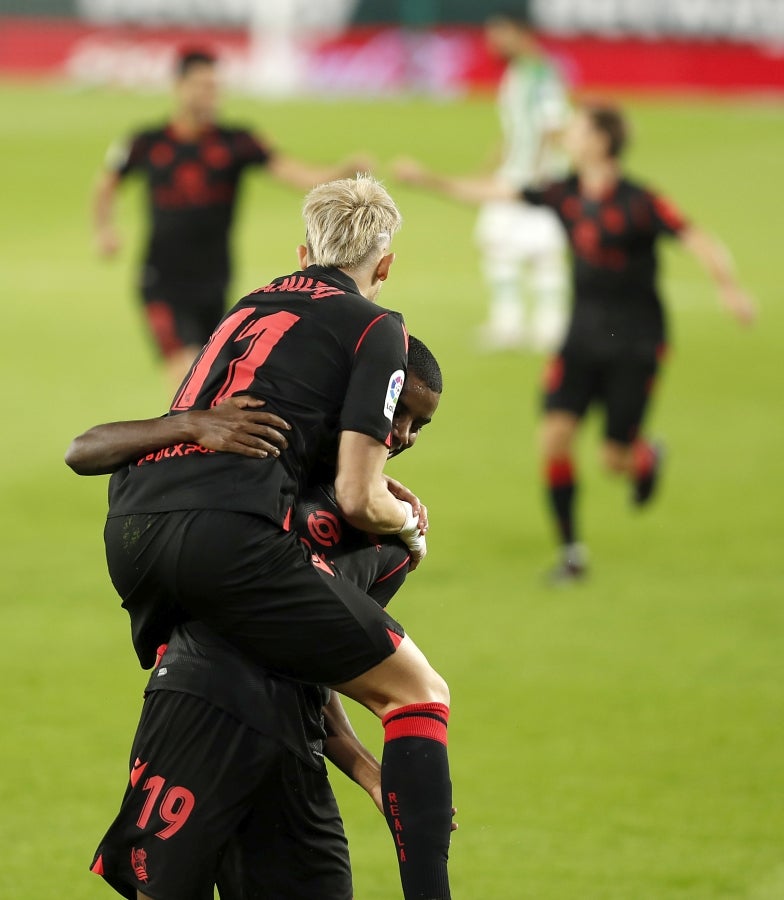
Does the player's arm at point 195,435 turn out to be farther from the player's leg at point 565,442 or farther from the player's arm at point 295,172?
the player's arm at point 295,172

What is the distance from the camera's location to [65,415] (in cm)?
1296

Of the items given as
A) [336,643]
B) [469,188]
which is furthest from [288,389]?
[469,188]

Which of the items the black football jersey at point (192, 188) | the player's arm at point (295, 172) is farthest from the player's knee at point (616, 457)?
the black football jersey at point (192, 188)

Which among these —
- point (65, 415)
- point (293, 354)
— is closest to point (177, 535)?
point (293, 354)

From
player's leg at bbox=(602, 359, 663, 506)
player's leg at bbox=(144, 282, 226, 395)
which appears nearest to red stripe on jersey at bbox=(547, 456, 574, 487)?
player's leg at bbox=(602, 359, 663, 506)

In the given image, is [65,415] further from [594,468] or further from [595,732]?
[595,732]

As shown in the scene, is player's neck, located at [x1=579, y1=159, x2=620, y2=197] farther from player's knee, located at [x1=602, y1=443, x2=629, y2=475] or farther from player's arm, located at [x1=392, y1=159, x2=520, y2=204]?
player's knee, located at [x1=602, y1=443, x2=629, y2=475]

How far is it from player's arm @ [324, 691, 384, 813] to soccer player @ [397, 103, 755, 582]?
448cm

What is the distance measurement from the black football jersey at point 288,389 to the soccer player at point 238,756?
0.06 metres

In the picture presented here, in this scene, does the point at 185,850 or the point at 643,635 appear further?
the point at 643,635

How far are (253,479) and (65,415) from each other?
9.37 m

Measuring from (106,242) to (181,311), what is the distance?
0.89 meters

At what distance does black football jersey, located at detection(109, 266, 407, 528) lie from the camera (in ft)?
12.7

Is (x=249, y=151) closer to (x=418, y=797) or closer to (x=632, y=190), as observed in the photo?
(x=632, y=190)
